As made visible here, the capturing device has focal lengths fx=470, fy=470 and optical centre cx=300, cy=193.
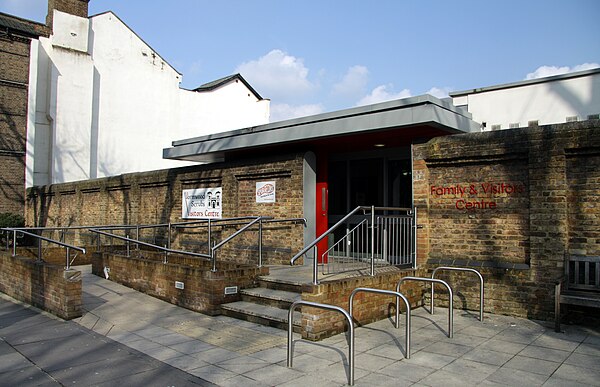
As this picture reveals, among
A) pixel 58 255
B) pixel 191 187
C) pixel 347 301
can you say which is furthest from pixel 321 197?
pixel 58 255

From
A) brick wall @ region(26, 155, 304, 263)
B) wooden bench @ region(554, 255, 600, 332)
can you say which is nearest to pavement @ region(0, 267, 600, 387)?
wooden bench @ region(554, 255, 600, 332)

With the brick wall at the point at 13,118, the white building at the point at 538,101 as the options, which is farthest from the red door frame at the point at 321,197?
the brick wall at the point at 13,118

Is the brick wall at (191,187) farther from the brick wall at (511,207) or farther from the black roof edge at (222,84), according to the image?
the black roof edge at (222,84)

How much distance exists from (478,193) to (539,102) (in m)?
8.69

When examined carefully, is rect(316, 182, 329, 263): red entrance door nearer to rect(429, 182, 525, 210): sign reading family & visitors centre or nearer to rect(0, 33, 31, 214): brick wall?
rect(429, 182, 525, 210): sign reading family & visitors centre

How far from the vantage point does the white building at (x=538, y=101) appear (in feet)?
46.1

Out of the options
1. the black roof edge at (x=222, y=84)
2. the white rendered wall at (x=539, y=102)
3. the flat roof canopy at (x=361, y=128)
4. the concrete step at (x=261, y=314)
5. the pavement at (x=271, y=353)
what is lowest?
the pavement at (x=271, y=353)

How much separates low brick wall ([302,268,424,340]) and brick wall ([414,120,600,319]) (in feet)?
3.62

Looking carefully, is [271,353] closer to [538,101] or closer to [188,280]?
[188,280]

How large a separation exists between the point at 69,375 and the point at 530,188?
696 centimetres

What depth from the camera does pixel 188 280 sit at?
8.51 m

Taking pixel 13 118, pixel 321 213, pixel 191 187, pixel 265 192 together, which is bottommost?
pixel 321 213

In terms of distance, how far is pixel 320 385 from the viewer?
4723 mm

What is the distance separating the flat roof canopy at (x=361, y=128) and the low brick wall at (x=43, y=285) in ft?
15.8
